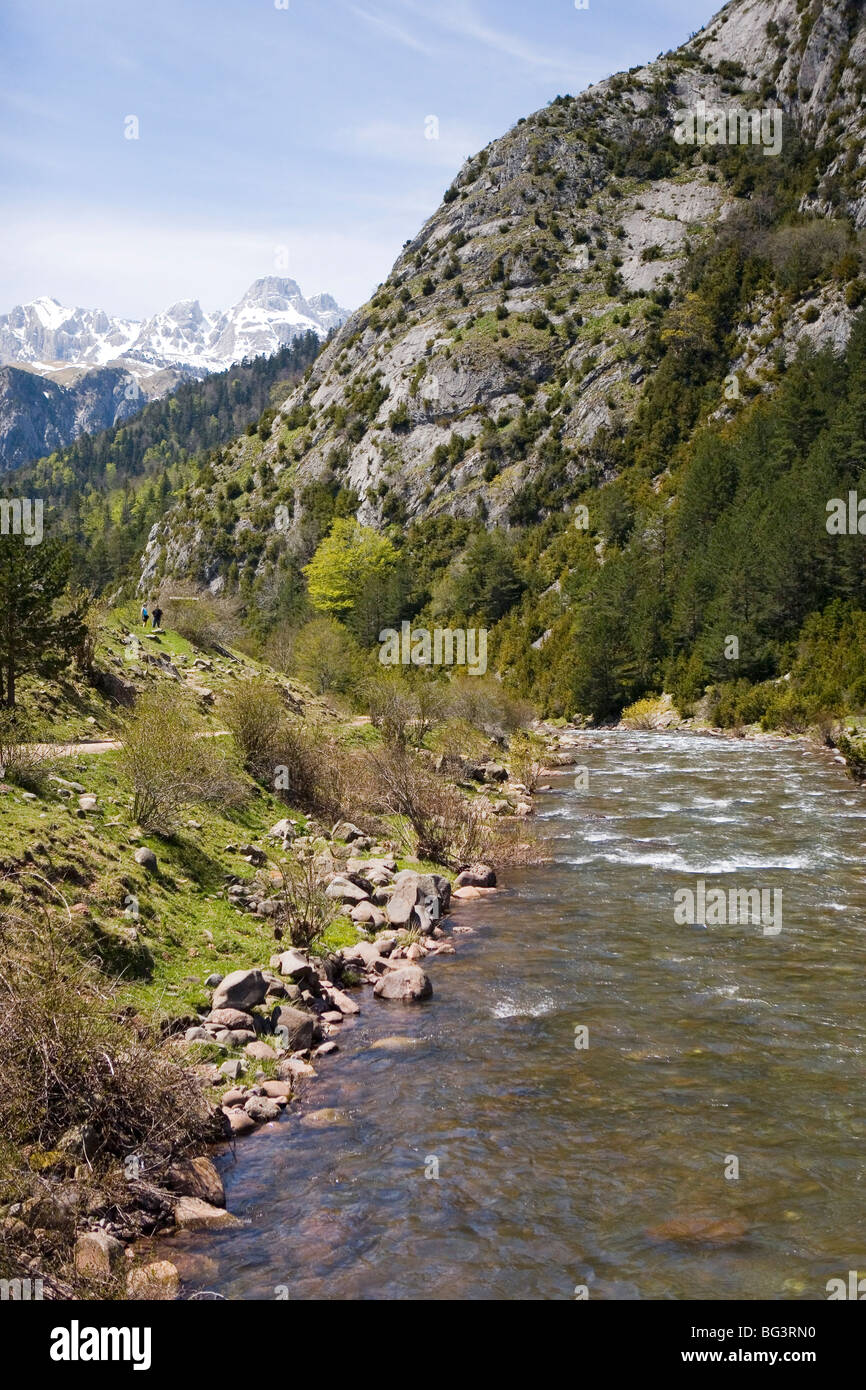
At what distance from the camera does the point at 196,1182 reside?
8.84 meters

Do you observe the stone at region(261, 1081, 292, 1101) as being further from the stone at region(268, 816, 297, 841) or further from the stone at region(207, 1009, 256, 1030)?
the stone at region(268, 816, 297, 841)

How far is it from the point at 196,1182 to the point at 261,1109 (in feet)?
6.12

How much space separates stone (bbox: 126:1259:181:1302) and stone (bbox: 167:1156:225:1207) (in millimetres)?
1139

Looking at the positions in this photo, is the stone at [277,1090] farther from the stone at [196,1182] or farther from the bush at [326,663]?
the bush at [326,663]

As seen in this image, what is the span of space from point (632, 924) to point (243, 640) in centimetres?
4407

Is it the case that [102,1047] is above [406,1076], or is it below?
above

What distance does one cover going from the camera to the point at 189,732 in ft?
67.6

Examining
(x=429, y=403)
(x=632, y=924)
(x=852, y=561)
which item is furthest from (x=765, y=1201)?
(x=429, y=403)

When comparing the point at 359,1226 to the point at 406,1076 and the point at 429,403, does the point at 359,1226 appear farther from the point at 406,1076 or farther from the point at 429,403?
the point at 429,403

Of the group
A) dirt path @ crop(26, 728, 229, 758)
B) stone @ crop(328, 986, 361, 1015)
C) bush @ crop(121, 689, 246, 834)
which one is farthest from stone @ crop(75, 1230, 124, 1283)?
dirt path @ crop(26, 728, 229, 758)

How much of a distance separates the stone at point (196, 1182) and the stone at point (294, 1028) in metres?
3.21

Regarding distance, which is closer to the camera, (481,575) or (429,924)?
(429,924)

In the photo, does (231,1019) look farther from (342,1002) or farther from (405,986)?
(405,986)
